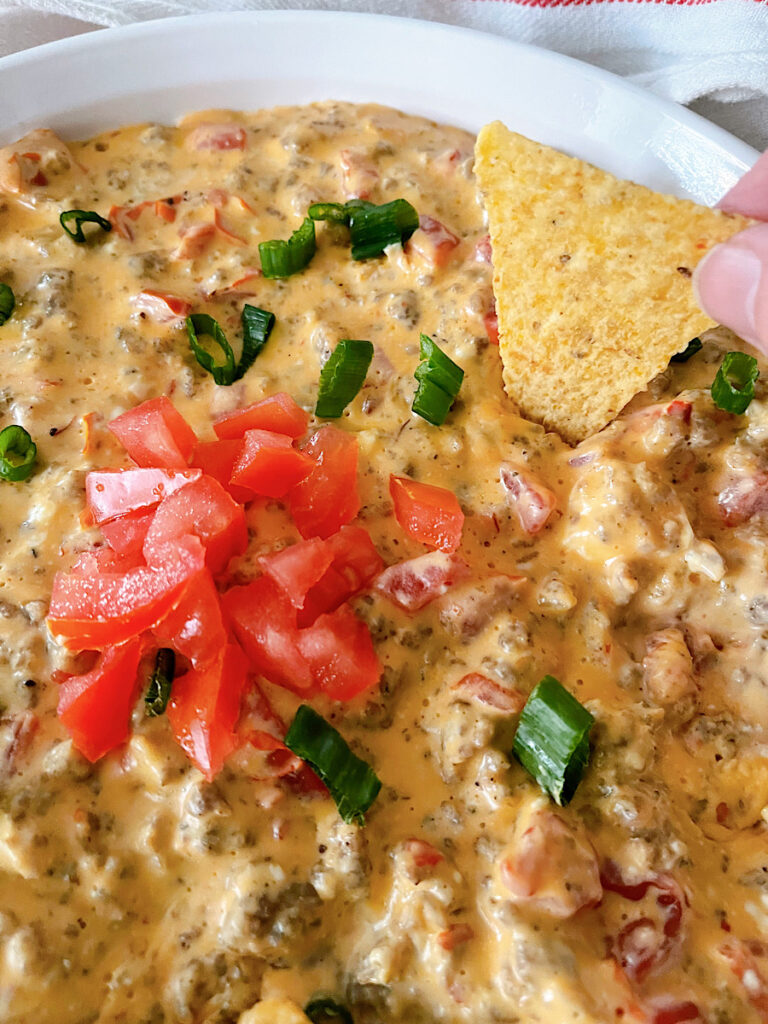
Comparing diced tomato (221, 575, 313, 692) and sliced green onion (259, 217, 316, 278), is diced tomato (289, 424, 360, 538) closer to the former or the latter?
diced tomato (221, 575, 313, 692)

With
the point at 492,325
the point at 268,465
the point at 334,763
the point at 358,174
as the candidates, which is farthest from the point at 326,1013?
the point at 358,174

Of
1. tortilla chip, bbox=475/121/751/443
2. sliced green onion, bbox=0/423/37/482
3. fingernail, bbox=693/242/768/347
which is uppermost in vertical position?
fingernail, bbox=693/242/768/347

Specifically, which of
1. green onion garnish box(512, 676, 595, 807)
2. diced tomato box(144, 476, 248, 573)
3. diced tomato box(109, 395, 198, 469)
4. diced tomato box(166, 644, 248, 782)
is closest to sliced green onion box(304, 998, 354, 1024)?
diced tomato box(166, 644, 248, 782)

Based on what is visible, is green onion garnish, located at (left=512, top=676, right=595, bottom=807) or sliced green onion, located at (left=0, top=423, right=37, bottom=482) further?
sliced green onion, located at (left=0, top=423, right=37, bottom=482)

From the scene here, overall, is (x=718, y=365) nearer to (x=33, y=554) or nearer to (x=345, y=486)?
(x=345, y=486)

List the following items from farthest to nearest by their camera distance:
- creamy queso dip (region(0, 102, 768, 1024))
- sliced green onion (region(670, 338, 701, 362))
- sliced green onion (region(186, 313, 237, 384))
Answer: sliced green onion (region(670, 338, 701, 362))
sliced green onion (region(186, 313, 237, 384))
creamy queso dip (region(0, 102, 768, 1024))

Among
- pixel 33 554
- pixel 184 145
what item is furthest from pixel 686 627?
pixel 184 145

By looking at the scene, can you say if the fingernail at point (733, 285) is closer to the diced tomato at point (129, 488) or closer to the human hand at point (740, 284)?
Answer: the human hand at point (740, 284)

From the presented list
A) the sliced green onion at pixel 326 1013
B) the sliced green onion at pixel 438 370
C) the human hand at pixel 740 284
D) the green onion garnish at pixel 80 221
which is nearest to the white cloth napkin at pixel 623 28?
the green onion garnish at pixel 80 221
